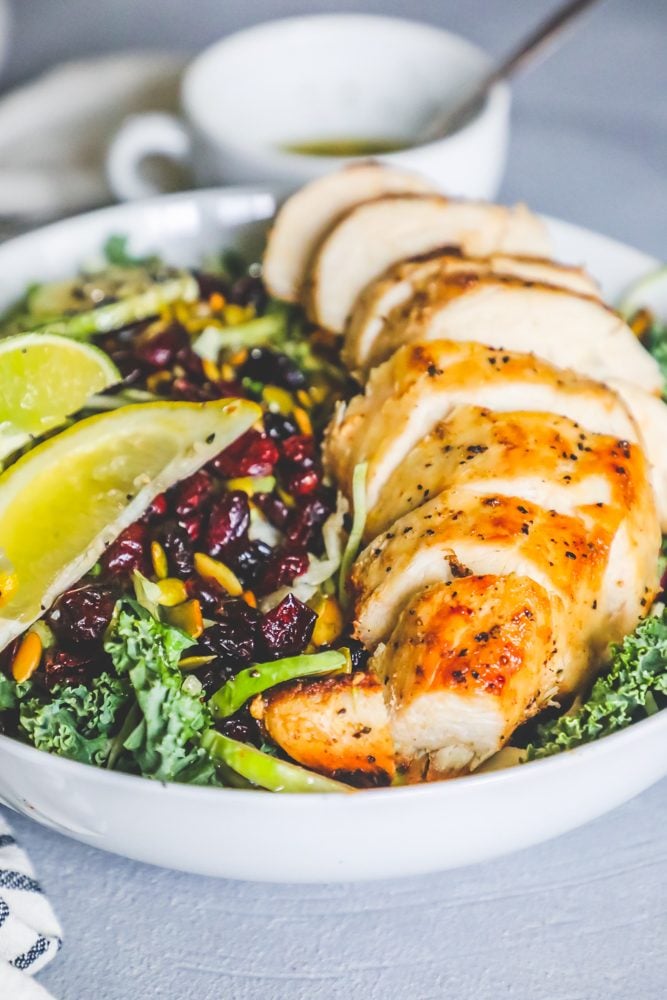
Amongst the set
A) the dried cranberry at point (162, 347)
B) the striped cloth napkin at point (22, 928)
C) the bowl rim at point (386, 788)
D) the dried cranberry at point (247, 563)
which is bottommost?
the striped cloth napkin at point (22, 928)

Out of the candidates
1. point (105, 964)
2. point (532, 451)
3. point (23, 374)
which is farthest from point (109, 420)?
point (105, 964)

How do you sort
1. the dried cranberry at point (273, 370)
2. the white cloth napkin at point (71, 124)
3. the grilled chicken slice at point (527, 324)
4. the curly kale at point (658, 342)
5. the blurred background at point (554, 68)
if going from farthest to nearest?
the blurred background at point (554, 68)
the white cloth napkin at point (71, 124)
the curly kale at point (658, 342)
the dried cranberry at point (273, 370)
the grilled chicken slice at point (527, 324)

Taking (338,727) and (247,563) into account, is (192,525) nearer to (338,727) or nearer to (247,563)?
(247,563)

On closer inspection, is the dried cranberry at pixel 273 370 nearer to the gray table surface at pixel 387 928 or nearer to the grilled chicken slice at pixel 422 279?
the grilled chicken slice at pixel 422 279

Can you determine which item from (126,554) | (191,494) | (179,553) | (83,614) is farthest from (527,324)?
(83,614)

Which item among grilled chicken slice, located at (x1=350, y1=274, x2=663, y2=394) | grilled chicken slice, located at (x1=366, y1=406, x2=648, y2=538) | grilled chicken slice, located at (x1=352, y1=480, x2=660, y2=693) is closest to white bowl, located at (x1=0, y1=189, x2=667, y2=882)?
grilled chicken slice, located at (x1=352, y1=480, x2=660, y2=693)

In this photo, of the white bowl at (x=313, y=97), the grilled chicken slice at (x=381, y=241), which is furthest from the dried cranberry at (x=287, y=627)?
the white bowl at (x=313, y=97)

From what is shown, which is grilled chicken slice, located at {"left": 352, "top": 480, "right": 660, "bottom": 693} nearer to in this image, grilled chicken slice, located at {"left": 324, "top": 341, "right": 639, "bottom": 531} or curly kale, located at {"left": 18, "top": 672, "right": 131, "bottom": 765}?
grilled chicken slice, located at {"left": 324, "top": 341, "right": 639, "bottom": 531}
